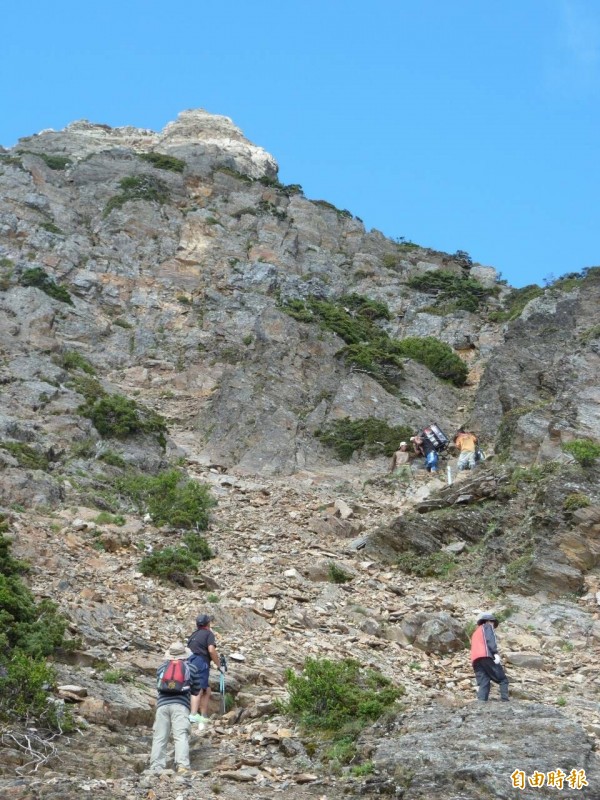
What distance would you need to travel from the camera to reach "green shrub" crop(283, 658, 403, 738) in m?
10.0

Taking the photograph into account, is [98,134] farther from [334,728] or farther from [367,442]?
[334,728]

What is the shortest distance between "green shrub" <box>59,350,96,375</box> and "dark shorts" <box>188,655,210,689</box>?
64.1ft

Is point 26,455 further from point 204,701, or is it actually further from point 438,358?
point 438,358

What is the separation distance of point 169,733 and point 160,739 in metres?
0.23

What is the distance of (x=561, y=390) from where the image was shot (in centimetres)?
2322

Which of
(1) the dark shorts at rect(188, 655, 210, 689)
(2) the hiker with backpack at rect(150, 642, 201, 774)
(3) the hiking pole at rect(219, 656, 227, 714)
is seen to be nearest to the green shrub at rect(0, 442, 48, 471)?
(3) the hiking pole at rect(219, 656, 227, 714)

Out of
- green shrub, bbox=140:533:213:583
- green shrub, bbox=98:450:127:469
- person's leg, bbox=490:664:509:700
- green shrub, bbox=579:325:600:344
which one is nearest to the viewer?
person's leg, bbox=490:664:509:700

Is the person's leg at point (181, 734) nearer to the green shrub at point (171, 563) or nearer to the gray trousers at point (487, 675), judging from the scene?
the gray trousers at point (487, 675)

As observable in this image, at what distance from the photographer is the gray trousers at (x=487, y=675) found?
10.4m

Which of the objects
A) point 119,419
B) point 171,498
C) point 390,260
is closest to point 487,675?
point 171,498

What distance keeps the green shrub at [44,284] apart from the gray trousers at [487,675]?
27.5 metres

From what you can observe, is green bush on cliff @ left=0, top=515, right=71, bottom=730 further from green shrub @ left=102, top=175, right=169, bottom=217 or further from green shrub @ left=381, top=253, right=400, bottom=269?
green shrub @ left=381, top=253, right=400, bottom=269

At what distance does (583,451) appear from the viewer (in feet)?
60.4

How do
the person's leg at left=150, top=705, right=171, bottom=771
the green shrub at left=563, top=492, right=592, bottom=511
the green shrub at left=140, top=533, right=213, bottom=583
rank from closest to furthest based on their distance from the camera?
the person's leg at left=150, top=705, right=171, bottom=771
the green shrub at left=140, top=533, right=213, bottom=583
the green shrub at left=563, top=492, right=592, bottom=511
